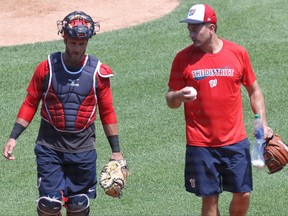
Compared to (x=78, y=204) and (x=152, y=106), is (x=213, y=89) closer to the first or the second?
(x=78, y=204)

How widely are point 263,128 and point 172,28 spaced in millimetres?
7956

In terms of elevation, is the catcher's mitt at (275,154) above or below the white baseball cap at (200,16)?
below

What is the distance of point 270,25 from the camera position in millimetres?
16328

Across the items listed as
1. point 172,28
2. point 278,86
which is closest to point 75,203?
point 278,86

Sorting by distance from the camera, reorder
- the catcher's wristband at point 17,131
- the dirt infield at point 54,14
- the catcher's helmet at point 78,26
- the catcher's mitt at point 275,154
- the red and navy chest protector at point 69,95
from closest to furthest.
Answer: the catcher's helmet at point 78,26 → the red and navy chest protector at point 69,95 → the catcher's wristband at point 17,131 → the catcher's mitt at point 275,154 → the dirt infield at point 54,14

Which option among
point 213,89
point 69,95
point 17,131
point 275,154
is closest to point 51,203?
point 17,131

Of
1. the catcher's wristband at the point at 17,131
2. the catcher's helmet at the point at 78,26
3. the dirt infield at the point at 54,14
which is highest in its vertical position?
the dirt infield at the point at 54,14

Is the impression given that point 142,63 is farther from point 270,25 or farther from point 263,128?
point 263,128

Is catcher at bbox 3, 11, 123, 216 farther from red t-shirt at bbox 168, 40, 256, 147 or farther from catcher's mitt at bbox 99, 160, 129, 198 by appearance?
red t-shirt at bbox 168, 40, 256, 147

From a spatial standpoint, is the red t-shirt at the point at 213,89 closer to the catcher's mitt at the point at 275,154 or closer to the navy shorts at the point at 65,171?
the catcher's mitt at the point at 275,154

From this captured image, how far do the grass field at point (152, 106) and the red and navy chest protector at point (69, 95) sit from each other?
1701 millimetres

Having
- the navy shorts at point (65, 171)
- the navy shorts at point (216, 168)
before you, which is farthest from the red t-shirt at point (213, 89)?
the navy shorts at point (65, 171)

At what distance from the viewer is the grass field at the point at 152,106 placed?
10.3 metres

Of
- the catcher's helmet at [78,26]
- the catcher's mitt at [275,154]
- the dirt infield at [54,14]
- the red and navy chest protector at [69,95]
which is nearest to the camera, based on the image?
the catcher's helmet at [78,26]
